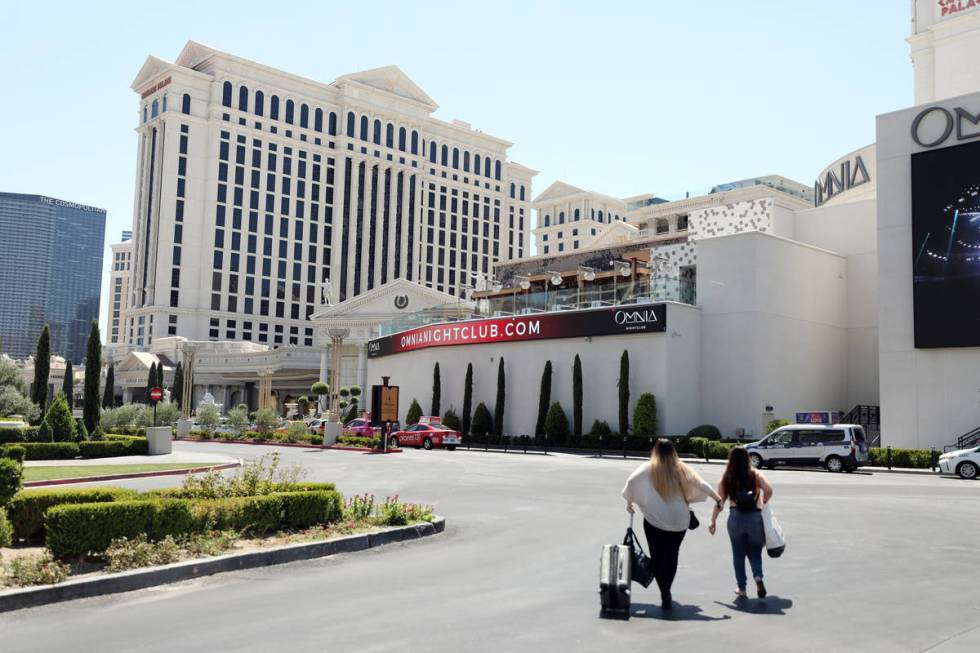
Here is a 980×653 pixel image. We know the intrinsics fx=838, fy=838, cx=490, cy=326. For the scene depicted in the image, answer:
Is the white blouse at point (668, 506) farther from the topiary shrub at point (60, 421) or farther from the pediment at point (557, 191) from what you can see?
the pediment at point (557, 191)

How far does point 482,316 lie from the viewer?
49719 millimetres


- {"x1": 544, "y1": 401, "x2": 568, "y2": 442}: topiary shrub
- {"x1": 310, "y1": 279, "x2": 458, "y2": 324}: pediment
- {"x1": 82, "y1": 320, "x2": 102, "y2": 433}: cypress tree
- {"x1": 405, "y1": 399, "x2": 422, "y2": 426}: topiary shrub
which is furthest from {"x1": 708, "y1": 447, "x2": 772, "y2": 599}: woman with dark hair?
{"x1": 310, "y1": 279, "x2": 458, "y2": 324}: pediment

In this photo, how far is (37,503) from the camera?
11195 mm

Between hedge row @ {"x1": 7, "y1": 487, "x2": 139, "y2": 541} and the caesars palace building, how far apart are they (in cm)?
3027

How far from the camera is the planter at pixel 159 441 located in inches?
1318

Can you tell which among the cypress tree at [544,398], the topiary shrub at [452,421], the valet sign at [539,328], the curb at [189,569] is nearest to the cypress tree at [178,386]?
the valet sign at [539,328]

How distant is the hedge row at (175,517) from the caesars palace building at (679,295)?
28.2m

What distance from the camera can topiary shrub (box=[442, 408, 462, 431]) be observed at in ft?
157

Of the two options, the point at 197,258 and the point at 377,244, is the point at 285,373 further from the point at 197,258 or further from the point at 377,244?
the point at 377,244

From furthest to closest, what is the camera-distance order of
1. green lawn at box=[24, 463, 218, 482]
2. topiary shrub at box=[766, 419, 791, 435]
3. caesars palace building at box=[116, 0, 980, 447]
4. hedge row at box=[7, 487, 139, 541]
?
1. topiary shrub at box=[766, 419, 791, 435]
2. caesars palace building at box=[116, 0, 980, 447]
3. green lawn at box=[24, 463, 218, 482]
4. hedge row at box=[7, 487, 139, 541]

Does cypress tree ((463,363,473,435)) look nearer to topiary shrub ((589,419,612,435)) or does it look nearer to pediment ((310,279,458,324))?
topiary shrub ((589,419,612,435))

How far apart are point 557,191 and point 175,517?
403ft

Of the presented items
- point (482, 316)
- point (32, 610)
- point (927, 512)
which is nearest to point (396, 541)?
point (32, 610)

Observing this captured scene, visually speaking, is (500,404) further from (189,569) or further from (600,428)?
(189,569)
